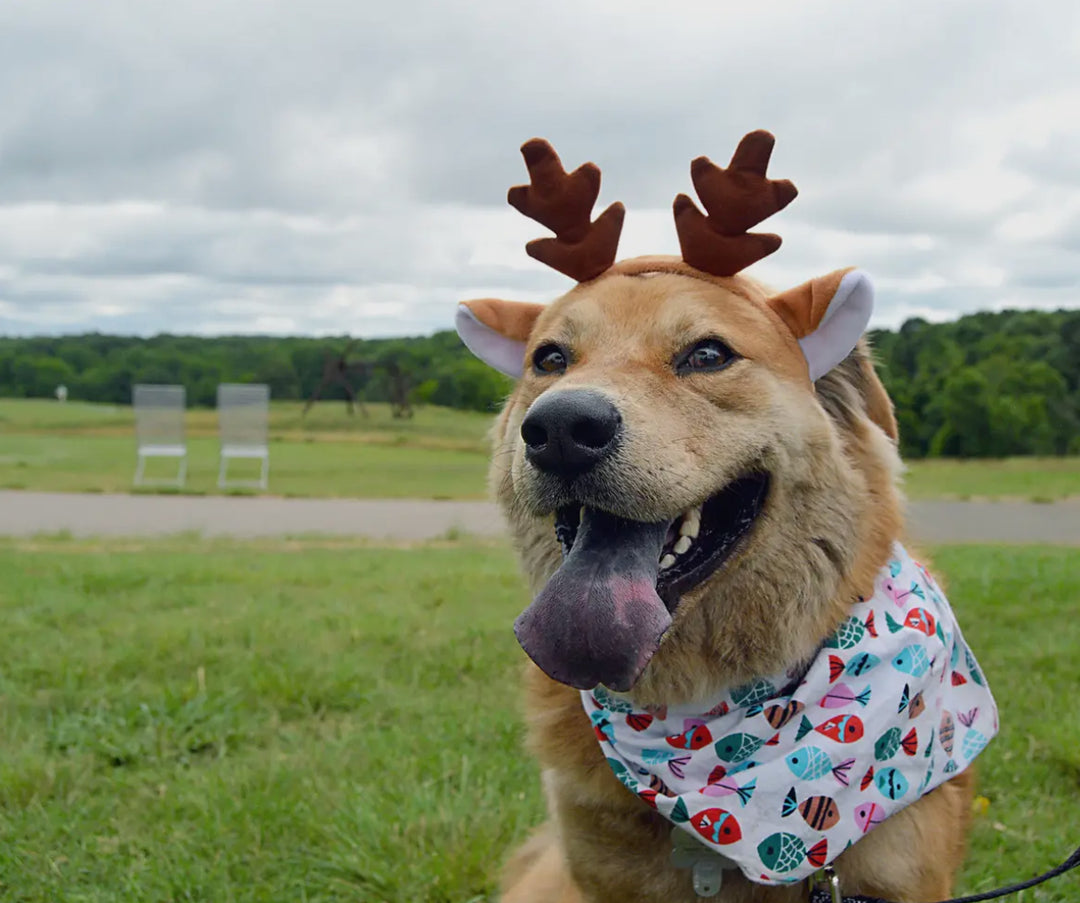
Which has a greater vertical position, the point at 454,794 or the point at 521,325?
the point at 521,325

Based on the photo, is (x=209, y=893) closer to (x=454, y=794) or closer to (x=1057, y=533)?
(x=454, y=794)

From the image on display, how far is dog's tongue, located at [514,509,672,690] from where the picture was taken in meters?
2.09

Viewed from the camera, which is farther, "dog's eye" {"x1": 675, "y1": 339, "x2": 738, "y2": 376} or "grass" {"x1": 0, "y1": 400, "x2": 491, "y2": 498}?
"grass" {"x1": 0, "y1": 400, "x2": 491, "y2": 498}

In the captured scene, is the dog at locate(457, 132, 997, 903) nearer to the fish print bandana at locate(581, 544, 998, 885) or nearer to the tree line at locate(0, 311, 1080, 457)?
the fish print bandana at locate(581, 544, 998, 885)

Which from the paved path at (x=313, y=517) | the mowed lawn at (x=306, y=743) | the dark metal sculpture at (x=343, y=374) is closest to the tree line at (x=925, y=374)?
the dark metal sculpture at (x=343, y=374)

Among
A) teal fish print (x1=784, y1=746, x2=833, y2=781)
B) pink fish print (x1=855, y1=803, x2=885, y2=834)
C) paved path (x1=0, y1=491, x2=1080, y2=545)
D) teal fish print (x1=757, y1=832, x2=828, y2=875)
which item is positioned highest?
teal fish print (x1=784, y1=746, x2=833, y2=781)

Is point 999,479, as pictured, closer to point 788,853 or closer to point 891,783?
point 891,783

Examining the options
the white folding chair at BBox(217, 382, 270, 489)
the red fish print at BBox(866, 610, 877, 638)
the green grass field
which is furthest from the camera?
the white folding chair at BBox(217, 382, 270, 489)

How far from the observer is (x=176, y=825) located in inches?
137

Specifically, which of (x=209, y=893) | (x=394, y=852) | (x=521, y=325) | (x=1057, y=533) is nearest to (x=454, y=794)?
(x=394, y=852)

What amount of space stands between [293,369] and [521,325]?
1203 inches

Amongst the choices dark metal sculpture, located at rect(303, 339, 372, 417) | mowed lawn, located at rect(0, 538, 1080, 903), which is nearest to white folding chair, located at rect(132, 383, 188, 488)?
dark metal sculpture, located at rect(303, 339, 372, 417)

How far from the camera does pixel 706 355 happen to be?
246 cm

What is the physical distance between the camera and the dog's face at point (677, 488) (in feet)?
6.99
